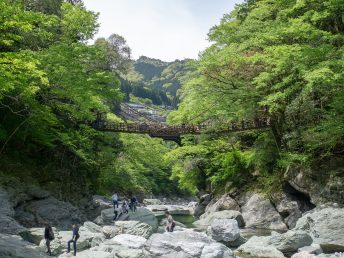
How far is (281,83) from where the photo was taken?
53.0 ft

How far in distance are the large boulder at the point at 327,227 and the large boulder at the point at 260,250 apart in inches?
69.9

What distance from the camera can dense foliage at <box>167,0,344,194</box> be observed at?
50.9ft

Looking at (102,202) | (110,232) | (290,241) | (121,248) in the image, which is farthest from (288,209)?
(102,202)

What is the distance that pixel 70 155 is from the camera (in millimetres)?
21016

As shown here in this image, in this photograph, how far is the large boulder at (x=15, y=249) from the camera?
9.50 meters

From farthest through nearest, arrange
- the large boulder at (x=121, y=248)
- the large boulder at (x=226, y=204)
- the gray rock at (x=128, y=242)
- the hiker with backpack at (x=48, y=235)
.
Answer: the large boulder at (x=226, y=204) < the gray rock at (x=128, y=242) < the hiker with backpack at (x=48, y=235) < the large boulder at (x=121, y=248)

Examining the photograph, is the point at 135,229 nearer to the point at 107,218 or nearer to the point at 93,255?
the point at 107,218

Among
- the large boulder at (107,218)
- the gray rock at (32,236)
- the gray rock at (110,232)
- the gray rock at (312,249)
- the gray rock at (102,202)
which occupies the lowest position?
the gray rock at (102,202)

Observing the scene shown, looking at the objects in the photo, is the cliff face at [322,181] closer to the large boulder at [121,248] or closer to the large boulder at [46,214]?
the large boulder at [121,248]

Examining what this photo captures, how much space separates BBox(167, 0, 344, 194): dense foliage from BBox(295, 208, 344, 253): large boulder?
324cm

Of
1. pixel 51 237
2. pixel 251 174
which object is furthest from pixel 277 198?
pixel 51 237

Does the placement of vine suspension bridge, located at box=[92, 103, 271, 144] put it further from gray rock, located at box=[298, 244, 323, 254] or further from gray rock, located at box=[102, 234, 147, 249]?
gray rock, located at box=[102, 234, 147, 249]

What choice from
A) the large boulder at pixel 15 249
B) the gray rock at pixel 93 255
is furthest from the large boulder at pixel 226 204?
the large boulder at pixel 15 249

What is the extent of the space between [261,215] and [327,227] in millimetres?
6783
